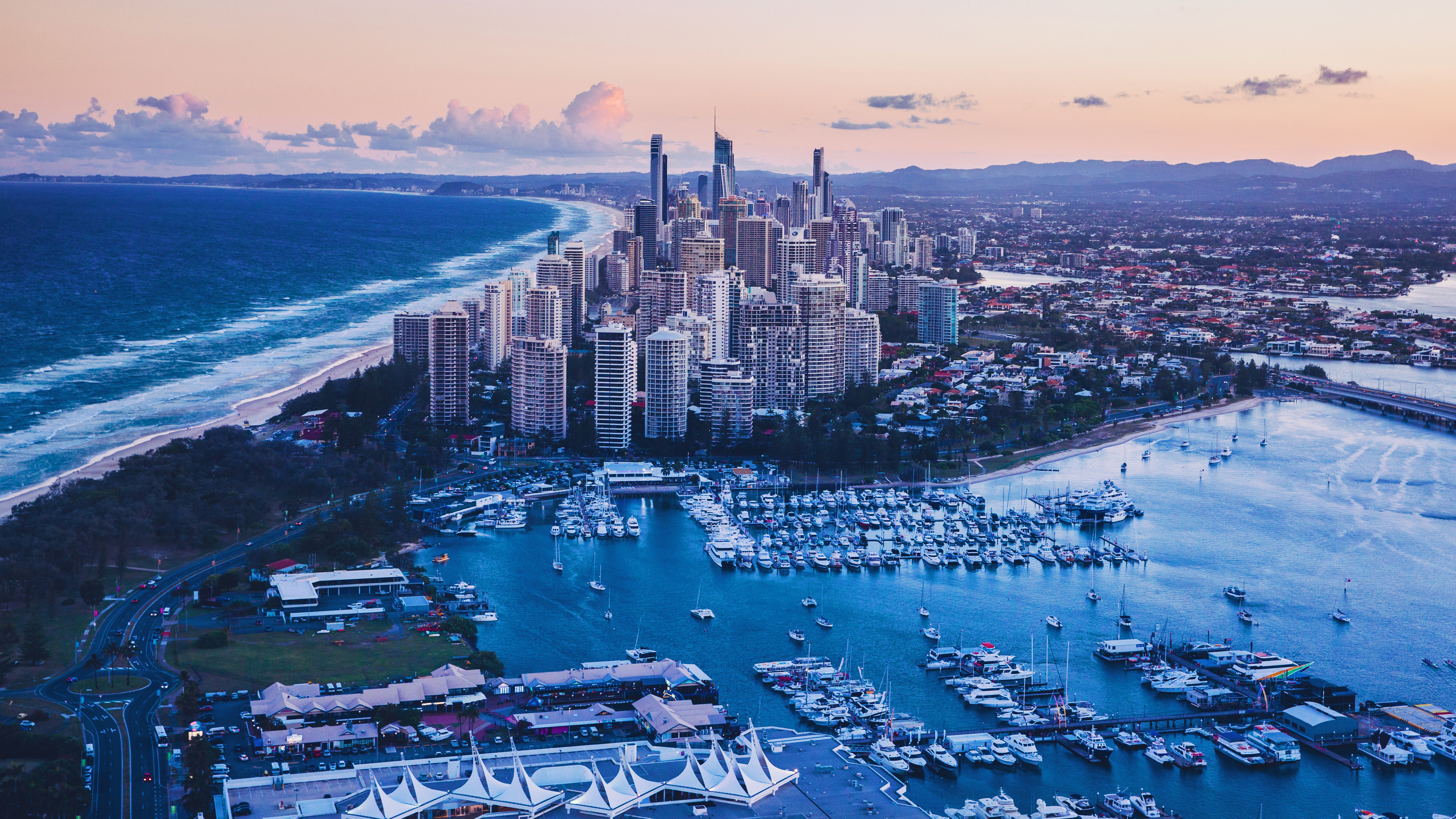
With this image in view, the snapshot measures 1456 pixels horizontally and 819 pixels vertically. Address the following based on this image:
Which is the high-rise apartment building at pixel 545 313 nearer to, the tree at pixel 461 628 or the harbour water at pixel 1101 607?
the harbour water at pixel 1101 607

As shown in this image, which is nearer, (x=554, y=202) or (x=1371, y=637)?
(x=1371, y=637)

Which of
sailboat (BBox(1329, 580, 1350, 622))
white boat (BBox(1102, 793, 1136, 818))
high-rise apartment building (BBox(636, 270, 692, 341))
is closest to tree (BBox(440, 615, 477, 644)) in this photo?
white boat (BBox(1102, 793, 1136, 818))

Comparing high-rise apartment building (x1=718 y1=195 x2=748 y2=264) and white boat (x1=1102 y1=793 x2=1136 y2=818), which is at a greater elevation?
high-rise apartment building (x1=718 y1=195 x2=748 y2=264)

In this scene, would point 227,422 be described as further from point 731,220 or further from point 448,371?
point 731,220

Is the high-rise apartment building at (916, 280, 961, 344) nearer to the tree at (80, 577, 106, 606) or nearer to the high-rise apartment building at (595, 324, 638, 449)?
the high-rise apartment building at (595, 324, 638, 449)

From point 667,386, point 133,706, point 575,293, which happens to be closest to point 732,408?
point 667,386

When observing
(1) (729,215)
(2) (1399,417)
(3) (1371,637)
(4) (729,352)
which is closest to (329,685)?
(3) (1371,637)

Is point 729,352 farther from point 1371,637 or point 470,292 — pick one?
point 1371,637

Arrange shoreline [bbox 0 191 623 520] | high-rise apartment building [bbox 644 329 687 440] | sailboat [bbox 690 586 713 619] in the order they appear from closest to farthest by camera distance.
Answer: sailboat [bbox 690 586 713 619]
shoreline [bbox 0 191 623 520]
high-rise apartment building [bbox 644 329 687 440]
